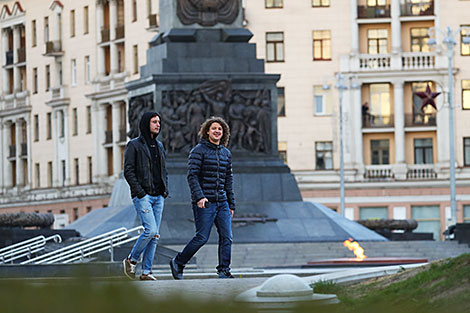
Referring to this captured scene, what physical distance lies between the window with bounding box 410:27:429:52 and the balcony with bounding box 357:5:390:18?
1.69 m

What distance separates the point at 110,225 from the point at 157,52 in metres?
4.56

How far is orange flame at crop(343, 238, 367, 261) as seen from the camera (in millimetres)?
28994

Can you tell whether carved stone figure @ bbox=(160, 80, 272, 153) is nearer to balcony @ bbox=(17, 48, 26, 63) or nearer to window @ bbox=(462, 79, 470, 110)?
window @ bbox=(462, 79, 470, 110)

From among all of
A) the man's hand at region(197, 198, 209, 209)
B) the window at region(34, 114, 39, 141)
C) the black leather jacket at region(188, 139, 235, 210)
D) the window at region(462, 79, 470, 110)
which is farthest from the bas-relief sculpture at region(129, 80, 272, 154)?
the window at region(34, 114, 39, 141)

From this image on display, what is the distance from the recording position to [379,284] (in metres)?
14.7

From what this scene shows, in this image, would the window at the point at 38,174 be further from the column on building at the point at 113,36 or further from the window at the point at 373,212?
the window at the point at 373,212

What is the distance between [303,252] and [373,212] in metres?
→ 45.4

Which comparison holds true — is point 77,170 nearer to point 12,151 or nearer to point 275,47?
point 12,151

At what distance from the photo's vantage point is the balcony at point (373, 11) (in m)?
76.6

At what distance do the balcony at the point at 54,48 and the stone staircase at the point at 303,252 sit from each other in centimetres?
6091

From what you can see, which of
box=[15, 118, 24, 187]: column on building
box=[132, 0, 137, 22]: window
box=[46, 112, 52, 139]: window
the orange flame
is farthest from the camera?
box=[15, 118, 24, 187]: column on building

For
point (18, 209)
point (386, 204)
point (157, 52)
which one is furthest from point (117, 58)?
point (157, 52)

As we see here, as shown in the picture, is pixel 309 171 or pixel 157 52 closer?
pixel 157 52

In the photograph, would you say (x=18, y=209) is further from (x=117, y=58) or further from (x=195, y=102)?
(x=195, y=102)
